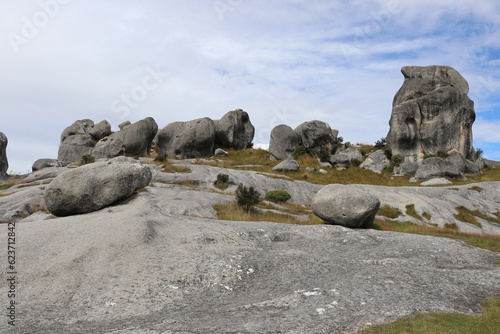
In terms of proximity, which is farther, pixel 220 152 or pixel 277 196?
pixel 220 152

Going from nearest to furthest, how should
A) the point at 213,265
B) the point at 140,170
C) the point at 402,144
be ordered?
the point at 213,265, the point at 140,170, the point at 402,144

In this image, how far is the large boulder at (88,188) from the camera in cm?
2469

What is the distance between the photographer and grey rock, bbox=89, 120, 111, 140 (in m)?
77.2

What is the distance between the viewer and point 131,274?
14766mm

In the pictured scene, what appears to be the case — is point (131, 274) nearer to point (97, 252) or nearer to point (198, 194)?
point (97, 252)

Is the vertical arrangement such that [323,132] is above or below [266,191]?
above

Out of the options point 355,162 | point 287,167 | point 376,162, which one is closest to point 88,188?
point 287,167

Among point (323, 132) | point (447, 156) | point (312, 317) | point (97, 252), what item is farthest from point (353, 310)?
point (323, 132)

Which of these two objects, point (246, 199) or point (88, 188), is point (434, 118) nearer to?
point (246, 199)

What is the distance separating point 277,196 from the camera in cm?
3950

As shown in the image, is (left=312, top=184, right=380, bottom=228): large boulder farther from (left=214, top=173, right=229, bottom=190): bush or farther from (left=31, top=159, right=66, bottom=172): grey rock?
(left=31, top=159, right=66, bottom=172): grey rock

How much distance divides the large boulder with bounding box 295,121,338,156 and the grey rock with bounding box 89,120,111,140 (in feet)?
135

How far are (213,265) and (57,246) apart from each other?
713 centimetres

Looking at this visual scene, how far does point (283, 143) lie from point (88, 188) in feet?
176
